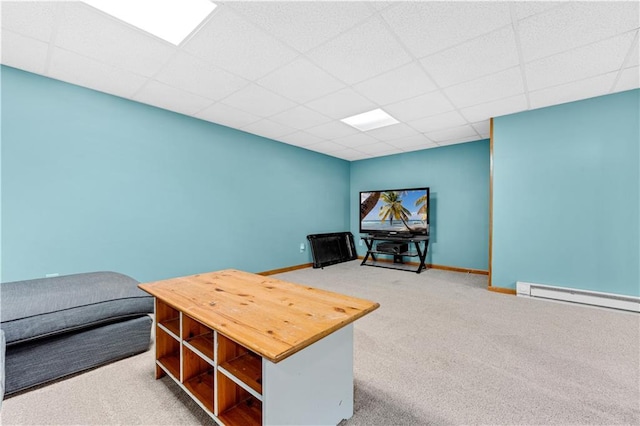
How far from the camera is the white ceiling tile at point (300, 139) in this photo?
4332 mm

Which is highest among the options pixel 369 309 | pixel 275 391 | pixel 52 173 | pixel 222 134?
pixel 222 134

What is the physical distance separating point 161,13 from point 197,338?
2.07m

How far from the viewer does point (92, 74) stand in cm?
249

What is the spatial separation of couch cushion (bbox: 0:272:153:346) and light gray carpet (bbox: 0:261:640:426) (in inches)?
13.8

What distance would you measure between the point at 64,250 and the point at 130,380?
177cm

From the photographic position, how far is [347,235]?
6.07m

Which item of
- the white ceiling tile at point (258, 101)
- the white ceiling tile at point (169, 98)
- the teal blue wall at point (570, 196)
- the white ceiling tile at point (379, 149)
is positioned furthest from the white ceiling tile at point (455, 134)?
the white ceiling tile at point (169, 98)

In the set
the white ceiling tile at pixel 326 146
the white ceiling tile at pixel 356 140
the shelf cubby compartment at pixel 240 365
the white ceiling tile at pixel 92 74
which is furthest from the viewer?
the white ceiling tile at pixel 326 146

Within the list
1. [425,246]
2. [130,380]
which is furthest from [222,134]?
[425,246]

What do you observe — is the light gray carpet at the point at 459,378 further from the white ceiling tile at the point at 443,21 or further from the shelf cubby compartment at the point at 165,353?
the white ceiling tile at the point at 443,21

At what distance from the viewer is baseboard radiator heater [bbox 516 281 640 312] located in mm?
2811

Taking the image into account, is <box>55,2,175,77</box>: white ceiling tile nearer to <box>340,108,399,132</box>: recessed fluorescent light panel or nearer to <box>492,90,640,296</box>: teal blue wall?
<box>340,108,399,132</box>: recessed fluorescent light panel

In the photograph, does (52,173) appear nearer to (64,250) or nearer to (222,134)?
(64,250)

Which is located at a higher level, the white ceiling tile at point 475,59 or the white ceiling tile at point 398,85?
the white ceiling tile at point 475,59
